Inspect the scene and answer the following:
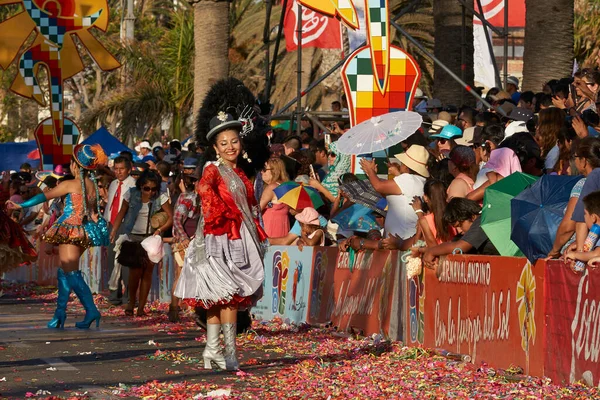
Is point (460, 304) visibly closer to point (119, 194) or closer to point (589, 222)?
point (589, 222)

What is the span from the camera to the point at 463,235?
10.4 m

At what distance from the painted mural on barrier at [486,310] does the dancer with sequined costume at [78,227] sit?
4.18 m

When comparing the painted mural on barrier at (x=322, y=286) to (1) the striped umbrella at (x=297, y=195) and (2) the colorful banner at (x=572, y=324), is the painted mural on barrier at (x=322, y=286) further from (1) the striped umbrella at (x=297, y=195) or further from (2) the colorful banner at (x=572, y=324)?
(2) the colorful banner at (x=572, y=324)

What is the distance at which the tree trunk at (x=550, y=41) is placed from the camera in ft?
57.0

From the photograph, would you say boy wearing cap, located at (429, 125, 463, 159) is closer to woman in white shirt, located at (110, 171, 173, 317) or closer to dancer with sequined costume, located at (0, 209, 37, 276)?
woman in white shirt, located at (110, 171, 173, 317)

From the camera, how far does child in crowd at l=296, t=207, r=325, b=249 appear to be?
1436 centimetres

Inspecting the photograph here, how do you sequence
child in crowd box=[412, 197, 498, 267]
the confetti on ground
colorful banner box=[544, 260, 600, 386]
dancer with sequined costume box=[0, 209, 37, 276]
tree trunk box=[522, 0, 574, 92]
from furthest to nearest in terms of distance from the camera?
tree trunk box=[522, 0, 574, 92] < dancer with sequined costume box=[0, 209, 37, 276] < child in crowd box=[412, 197, 498, 267] < the confetti on ground < colorful banner box=[544, 260, 600, 386]

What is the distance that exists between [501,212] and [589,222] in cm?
151

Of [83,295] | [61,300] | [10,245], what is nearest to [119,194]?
[61,300]

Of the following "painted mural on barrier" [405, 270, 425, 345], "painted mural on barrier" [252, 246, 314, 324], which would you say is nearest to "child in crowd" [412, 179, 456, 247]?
"painted mural on barrier" [405, 270, 425, 345]

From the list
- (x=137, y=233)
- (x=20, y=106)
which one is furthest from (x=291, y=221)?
(x=20, y=106)

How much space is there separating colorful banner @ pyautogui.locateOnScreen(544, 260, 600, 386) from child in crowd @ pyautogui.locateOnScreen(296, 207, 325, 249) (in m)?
6.06

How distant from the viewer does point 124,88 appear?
38781 millimetres

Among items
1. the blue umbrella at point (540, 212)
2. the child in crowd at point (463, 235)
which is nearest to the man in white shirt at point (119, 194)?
the child in crowd at point (463, 235)
